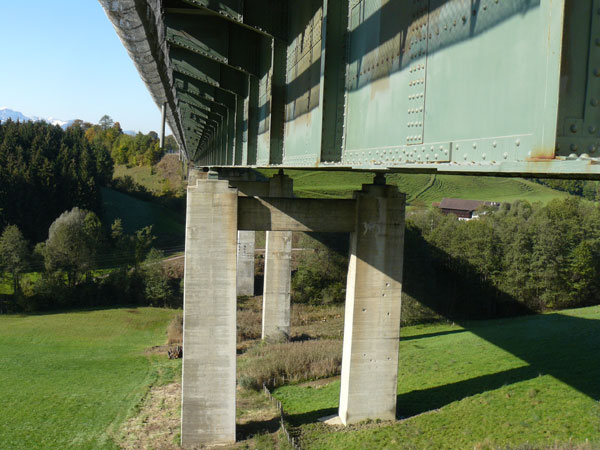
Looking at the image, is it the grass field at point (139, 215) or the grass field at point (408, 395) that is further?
the grass field at point (139, 215)

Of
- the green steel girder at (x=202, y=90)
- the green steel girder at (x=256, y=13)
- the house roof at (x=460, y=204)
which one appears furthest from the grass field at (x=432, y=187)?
the green steel girder at (x=256, y=13)

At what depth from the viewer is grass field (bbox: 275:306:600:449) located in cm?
1355

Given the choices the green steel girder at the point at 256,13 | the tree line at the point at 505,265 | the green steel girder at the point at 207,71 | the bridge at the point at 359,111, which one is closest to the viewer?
the bridge at the point at 359,111

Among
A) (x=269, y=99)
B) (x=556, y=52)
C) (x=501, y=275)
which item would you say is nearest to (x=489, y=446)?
(x=269, y=99)

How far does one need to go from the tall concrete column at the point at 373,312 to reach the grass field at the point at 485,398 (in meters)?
0.70

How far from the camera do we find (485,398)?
15773 millimetres

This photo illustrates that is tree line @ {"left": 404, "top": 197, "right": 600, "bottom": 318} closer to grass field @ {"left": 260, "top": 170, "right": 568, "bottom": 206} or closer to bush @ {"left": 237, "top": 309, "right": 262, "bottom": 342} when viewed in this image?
bush @ {"left": 237, "top": 309, "right": 262, "bottom": 342}

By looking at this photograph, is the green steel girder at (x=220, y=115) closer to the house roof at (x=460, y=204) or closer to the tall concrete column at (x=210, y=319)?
the tall concrete column at (x=210, y=319)

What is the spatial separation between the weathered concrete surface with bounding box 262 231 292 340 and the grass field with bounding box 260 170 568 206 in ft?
126

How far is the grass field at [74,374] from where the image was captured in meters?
16.7

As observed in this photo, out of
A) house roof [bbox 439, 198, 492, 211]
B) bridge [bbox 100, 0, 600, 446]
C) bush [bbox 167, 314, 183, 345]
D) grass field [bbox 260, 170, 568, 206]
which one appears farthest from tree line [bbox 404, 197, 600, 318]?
grass field [bbox 260, 170, 568, 206]

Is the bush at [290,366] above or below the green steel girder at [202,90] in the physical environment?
below

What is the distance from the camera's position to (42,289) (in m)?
41.5

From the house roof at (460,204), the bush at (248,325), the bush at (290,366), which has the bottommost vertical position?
the bush at (248,325)
